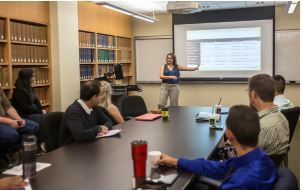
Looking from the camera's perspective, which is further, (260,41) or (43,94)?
(260,41)

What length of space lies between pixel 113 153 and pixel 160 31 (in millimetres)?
6301

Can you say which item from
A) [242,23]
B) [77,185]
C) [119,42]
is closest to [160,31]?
[119,42]

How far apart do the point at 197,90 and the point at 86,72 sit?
2.83 metres

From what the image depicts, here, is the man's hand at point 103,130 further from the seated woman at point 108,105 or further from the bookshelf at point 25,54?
the bookshelf at point 25,54

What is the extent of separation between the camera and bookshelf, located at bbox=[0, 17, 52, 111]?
4.62 meters

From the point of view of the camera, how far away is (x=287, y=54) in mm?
7395

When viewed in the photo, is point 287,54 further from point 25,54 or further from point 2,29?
point 2,29

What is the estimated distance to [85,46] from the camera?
21.2ft

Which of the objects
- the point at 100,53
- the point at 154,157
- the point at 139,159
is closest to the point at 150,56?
the point at 100,53

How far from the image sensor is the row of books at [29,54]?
4817 mm

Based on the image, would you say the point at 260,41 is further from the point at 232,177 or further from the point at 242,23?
the point at 232,177

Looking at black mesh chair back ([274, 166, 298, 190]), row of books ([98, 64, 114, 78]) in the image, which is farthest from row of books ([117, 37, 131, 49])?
black mesh chair back ([274, 166, 298, 190])

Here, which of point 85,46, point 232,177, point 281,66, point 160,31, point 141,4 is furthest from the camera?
point 160,31

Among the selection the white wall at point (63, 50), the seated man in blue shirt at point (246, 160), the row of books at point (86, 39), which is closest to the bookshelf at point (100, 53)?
the row of books at point (86, 39)
